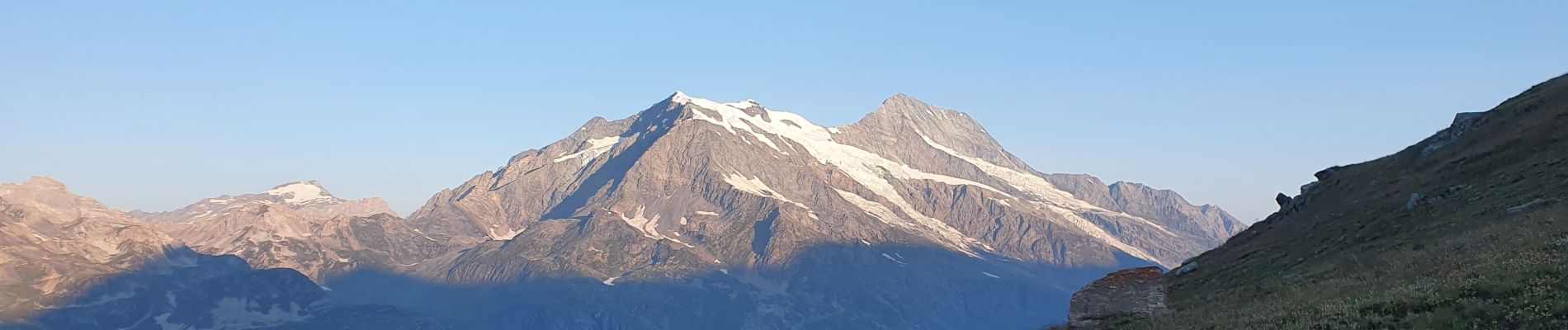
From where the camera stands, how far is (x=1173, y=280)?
75812 mm

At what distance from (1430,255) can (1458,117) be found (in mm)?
57853

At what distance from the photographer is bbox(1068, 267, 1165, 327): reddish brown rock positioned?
53.6 m

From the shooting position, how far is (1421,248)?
55781 millimetres

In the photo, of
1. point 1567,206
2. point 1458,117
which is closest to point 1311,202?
point 1458,117

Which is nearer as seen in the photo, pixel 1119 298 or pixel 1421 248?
pixel 1119 298

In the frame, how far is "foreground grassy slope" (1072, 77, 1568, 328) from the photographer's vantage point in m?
36.1

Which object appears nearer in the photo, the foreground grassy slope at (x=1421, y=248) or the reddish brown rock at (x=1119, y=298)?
the foreground grassy slope at (x=1421, y=248)

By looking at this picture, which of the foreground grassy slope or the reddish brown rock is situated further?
the reddish brown rock

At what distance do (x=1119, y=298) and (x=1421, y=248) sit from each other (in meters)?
14.5

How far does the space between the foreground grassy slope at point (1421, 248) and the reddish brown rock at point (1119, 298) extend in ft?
4.56

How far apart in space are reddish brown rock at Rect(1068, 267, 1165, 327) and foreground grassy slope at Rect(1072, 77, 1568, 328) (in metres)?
1.39

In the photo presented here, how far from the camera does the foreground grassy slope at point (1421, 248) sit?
36.1 m

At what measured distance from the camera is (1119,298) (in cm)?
5472

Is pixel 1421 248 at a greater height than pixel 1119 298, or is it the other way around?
pixel 1421 248
